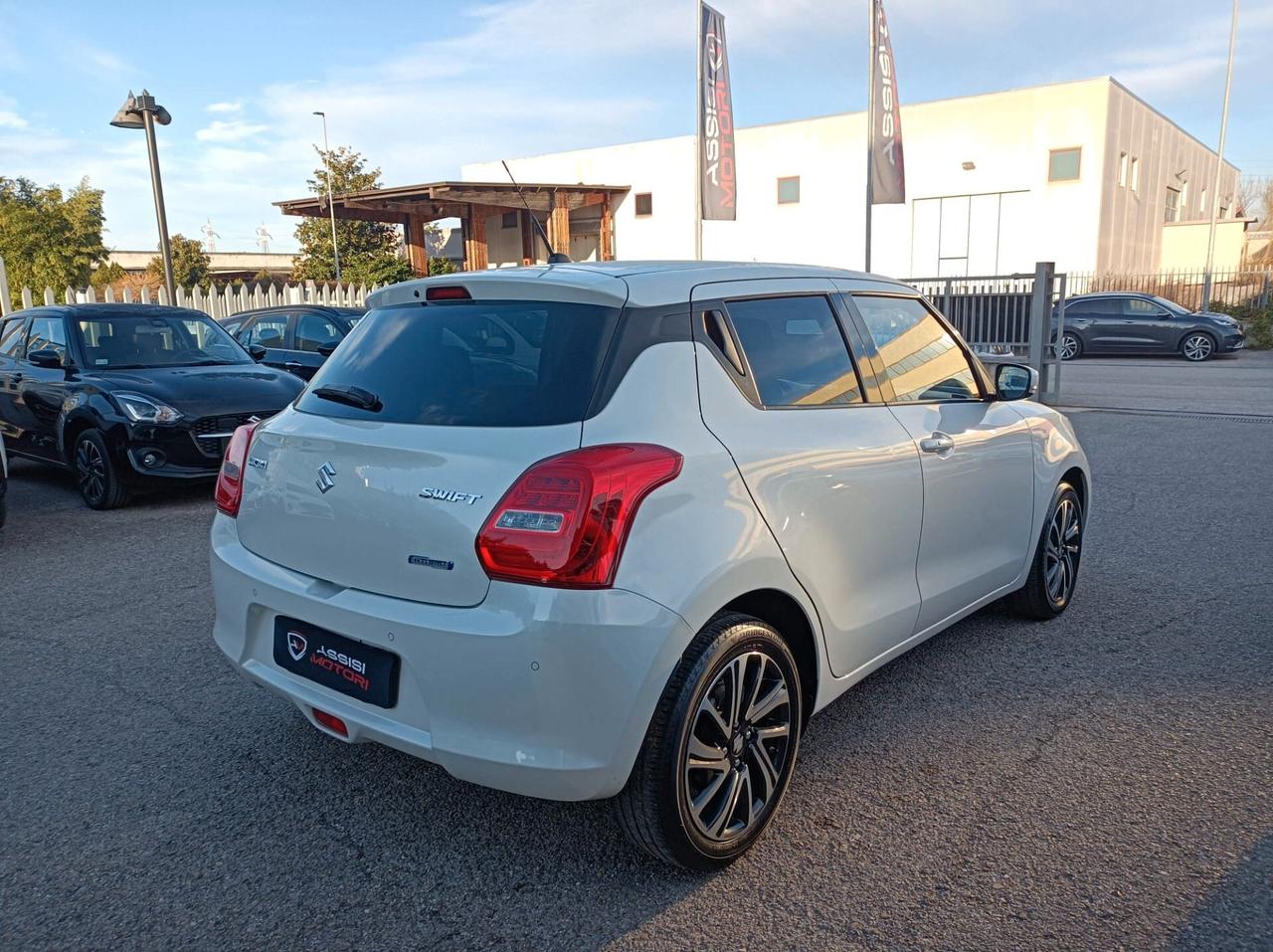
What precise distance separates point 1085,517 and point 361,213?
3004 cm

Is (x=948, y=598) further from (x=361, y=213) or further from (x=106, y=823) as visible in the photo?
(x=361, y=213)

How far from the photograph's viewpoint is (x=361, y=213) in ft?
103

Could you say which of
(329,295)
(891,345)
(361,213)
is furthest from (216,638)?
(361,213)

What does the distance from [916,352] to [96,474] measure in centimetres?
653

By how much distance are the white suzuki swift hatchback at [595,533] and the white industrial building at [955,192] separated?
28.8 m

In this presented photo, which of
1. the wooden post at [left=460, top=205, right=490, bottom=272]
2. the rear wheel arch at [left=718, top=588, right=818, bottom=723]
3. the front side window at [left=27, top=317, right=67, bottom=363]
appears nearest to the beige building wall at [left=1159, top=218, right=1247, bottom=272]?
the wooden post at [left=460, top=205, right=490, bottom=272]

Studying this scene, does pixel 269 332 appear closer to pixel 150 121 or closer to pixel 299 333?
pixel 299 333

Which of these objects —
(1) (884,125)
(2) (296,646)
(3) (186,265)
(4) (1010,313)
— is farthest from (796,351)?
(3) (186,265)

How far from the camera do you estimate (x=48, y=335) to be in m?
8.36

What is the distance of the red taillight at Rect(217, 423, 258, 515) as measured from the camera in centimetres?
319

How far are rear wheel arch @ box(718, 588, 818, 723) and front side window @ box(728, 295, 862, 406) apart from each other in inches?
23.8

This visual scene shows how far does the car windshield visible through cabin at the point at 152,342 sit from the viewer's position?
8156 millimetres

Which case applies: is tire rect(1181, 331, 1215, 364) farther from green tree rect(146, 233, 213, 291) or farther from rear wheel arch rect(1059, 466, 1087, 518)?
green tree rect(146, 233, 213, 291)

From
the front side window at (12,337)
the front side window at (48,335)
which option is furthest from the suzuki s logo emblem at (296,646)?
the front side window at (12,337)
